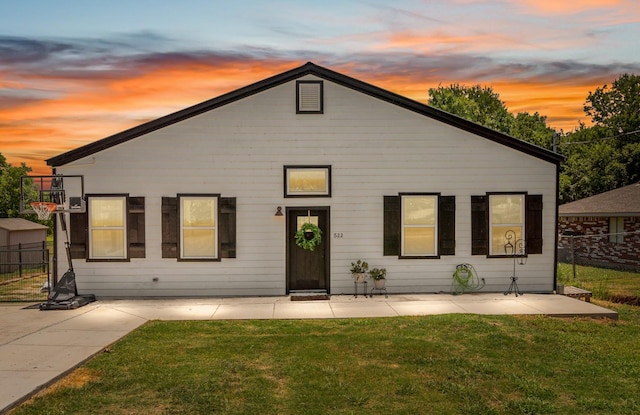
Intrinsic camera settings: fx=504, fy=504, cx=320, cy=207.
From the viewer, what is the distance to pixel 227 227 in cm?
1197

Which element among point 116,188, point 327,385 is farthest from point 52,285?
point 327,385

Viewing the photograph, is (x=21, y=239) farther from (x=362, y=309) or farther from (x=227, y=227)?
(x=362, y=309)

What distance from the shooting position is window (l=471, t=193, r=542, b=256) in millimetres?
12305

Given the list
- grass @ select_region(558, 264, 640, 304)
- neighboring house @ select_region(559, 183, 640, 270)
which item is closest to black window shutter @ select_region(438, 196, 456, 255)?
grass @ select_region(558, 264, 640, 304)

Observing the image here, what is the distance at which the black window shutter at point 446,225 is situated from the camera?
40.2 ft

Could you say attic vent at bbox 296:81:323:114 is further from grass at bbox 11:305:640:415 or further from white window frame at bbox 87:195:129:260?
grass at bbox 11:305:640:415

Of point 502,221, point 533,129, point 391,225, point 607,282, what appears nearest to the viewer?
point 391,225

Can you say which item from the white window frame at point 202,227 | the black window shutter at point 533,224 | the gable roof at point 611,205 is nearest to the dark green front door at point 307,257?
the white window frame at point 202,227

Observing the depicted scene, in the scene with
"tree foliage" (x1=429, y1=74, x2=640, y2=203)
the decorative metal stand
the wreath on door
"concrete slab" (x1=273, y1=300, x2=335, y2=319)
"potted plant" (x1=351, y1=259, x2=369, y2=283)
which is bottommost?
"concrete slab" (x1=273, y1=300, x2=335, y2=319)

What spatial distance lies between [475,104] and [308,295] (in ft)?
121

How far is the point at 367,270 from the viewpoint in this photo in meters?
12.1

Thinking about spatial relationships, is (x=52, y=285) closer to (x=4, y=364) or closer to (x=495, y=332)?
(x=4, y=364)

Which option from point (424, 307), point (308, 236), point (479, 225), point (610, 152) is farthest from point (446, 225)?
point (610, 152)

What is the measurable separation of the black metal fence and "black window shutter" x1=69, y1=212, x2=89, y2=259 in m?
0.58
